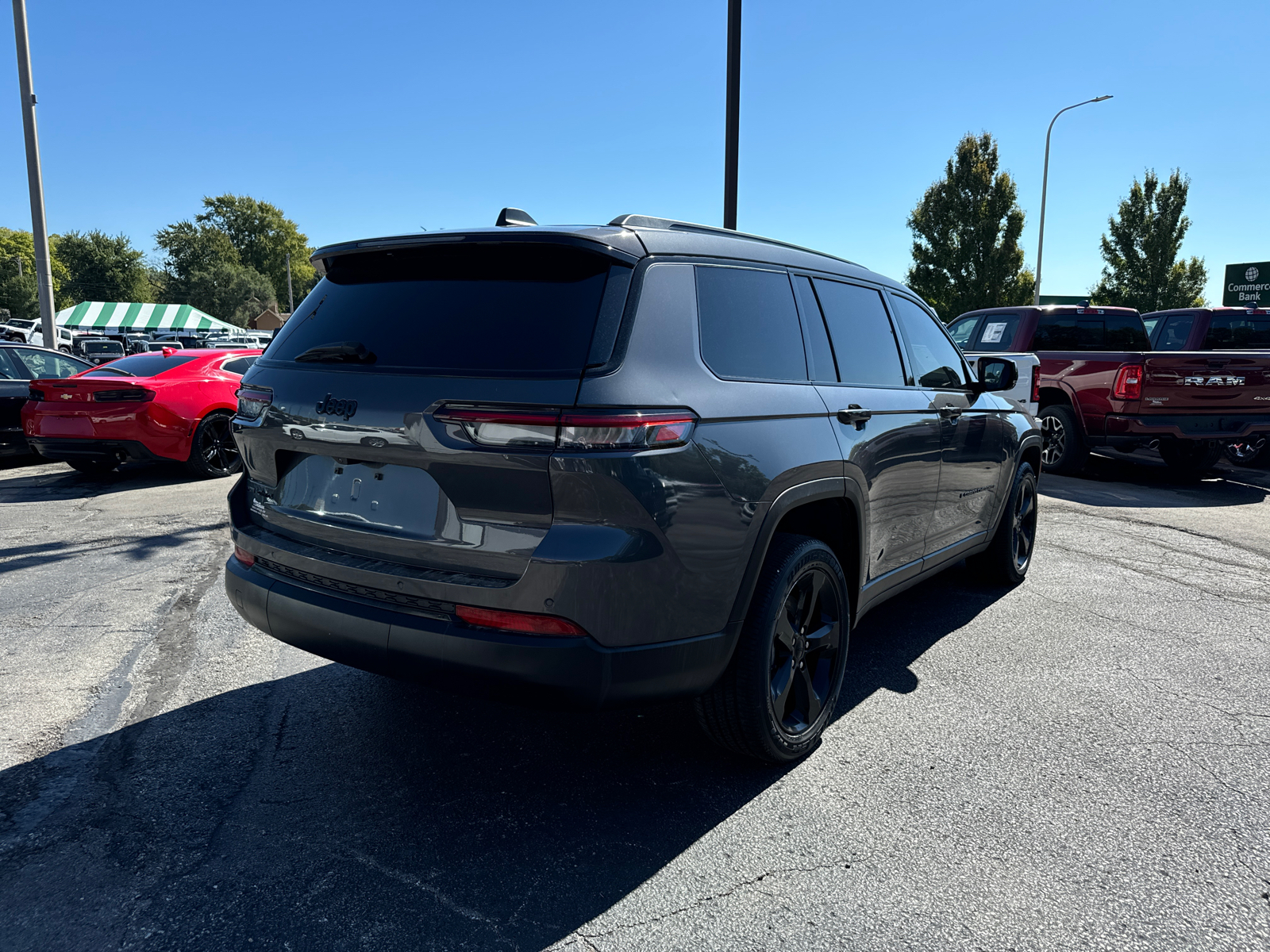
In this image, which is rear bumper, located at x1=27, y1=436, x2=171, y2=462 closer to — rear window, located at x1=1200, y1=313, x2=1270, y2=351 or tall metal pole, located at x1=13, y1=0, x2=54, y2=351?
tall metal pole, located at x1=13, y1=0, x2=54, y2=351

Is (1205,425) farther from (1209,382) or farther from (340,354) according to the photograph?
(340,354)

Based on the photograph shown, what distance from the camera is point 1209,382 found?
900 cm

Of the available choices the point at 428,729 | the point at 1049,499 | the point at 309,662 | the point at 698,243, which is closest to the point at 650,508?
the point at 698,243

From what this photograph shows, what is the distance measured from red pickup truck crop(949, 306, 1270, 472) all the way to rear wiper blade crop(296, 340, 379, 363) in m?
8.63

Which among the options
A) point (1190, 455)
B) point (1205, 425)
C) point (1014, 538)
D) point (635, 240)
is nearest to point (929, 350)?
point (1014, 538)

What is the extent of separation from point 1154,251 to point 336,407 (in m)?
41.3

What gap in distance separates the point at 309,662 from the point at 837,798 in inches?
96.2

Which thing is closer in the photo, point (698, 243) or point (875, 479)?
point (698, 243)

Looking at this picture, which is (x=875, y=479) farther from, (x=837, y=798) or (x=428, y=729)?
(x=428, y=729)

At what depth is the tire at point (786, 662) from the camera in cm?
281

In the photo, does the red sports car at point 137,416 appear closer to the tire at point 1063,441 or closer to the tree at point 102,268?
the tire at point 1063,441

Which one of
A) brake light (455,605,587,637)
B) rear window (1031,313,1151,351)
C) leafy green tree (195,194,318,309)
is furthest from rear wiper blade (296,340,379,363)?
leafy green tree (195,194,318,309)

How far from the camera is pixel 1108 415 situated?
9.50 m

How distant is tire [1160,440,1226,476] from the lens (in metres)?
10.2
